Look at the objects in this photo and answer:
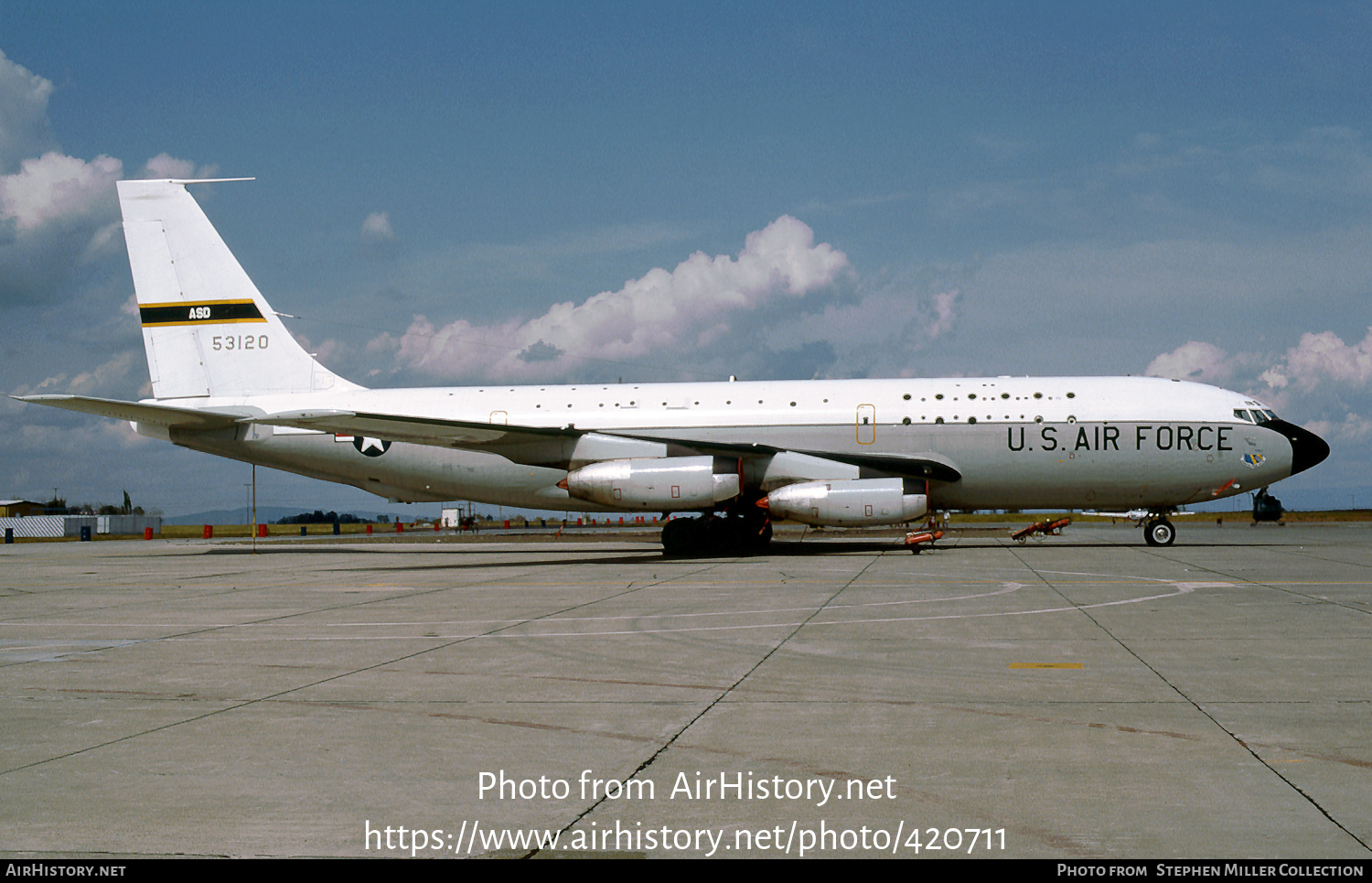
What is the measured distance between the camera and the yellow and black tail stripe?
3127 cm

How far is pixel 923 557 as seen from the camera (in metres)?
24.7

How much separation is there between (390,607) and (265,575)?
946 centimetres

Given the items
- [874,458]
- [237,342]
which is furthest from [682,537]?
[237,342]

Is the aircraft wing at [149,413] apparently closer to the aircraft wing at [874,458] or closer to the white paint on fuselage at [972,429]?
the white paint on fuselage at [972,429]

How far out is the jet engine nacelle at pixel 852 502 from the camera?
24.8 m

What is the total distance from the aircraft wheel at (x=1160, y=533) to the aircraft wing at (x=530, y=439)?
245 inches

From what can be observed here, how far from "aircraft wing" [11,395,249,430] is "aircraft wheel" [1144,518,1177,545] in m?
25.4

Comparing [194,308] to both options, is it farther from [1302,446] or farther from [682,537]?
[1302,446]

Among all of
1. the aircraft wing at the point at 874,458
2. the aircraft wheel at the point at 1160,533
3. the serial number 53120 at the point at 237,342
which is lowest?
the aircraft wheel at the point at 1160,533

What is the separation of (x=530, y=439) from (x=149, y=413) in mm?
10270

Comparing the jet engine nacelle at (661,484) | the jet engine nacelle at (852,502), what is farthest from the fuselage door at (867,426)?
the jet engine nacelle at (661,484)

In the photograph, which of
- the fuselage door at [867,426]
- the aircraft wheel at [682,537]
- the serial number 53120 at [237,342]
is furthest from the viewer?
the serial number 53120 at [237,342]
